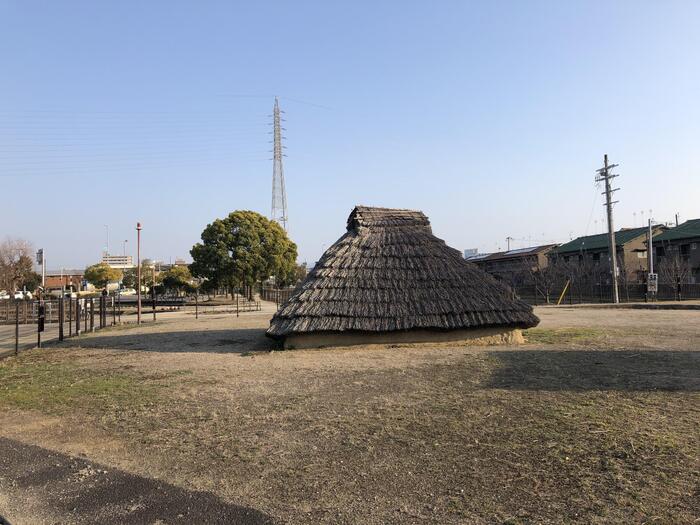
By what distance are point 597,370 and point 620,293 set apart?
102 feet

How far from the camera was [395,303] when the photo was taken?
40.9 feet

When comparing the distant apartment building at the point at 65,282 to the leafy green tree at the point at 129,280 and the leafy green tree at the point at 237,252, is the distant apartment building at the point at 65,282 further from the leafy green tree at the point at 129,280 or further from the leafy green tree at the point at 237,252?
the leafy green tree at the point at 237,252

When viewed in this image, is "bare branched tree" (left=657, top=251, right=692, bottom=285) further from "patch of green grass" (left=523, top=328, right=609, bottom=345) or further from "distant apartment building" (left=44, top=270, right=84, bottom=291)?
"distant apartment building" (left=44, top=270, right=84, bottom=291)

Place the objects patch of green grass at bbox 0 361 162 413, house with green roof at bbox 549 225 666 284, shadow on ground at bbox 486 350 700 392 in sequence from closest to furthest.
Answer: patch of green grass at bbox 0 361 162 413 < shadow on ground at bbox 486 350 700 392 < house with green roof at bbox 549 225 666 284

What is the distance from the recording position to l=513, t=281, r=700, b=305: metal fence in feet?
109

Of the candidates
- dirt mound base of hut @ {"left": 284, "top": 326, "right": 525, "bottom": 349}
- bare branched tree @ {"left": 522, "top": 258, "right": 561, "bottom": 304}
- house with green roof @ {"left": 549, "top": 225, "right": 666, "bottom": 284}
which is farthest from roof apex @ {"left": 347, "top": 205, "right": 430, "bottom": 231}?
house with green roof @ {"left": 549, "top": 225, "right": 666, "bottom": 284}

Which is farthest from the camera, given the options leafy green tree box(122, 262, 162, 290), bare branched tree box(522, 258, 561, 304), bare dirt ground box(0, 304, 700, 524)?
leafy green tree box(122, 262, 162, 290)

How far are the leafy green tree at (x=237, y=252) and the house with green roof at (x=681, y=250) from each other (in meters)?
33.8

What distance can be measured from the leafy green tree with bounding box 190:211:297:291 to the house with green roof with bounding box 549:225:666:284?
1146 inches

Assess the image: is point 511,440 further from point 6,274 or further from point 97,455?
point 6,274

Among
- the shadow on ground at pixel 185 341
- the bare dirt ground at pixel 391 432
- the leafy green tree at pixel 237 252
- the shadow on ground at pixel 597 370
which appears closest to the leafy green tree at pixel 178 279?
the leafy green tree at pixel 237 252

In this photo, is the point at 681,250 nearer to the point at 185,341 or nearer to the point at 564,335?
the point at 564,335

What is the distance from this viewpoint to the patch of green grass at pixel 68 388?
712 centimetres

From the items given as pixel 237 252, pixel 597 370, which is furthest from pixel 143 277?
pixel 597 370
